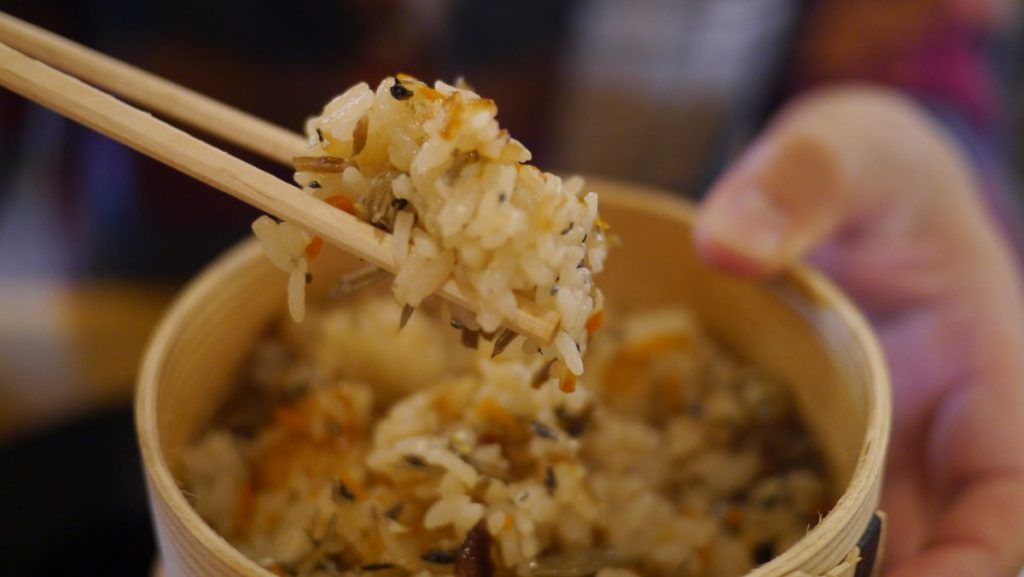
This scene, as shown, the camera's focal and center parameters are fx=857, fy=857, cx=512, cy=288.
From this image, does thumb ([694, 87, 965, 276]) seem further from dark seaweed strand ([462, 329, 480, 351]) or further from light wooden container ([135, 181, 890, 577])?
dark seaweed strand ([462, 329, 480, 351])

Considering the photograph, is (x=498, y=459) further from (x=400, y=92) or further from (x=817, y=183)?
(x=817, y=183)

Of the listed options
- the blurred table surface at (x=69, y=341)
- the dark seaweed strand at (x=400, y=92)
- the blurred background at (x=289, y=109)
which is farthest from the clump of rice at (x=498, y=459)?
the blurred table surface at (x=69, y=341)

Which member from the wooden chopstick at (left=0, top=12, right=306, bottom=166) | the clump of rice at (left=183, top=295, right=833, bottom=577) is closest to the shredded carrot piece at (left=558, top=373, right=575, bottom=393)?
the clump of rice at (left=183, top=295, right=833, bottom=577)

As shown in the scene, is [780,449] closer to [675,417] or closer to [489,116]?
[675,417]

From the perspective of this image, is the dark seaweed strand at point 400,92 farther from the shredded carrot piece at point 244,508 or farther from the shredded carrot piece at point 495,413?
the shredded carrot piece at point 244,508

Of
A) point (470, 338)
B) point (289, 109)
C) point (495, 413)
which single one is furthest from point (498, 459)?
point (289, 109)

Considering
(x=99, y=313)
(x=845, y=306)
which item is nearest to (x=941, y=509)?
(x=845, y=306)
